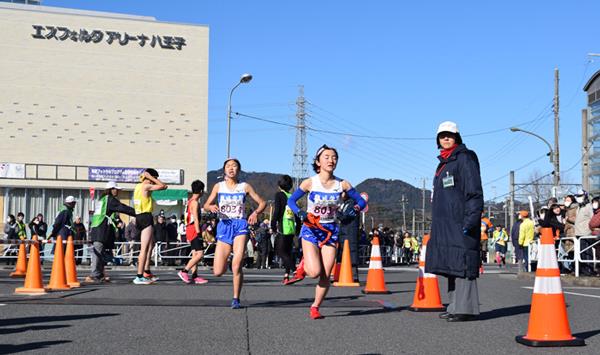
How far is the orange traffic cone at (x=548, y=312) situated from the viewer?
7020 mm

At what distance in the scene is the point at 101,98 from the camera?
5497 centimetres

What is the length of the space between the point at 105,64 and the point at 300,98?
25255 millimetres

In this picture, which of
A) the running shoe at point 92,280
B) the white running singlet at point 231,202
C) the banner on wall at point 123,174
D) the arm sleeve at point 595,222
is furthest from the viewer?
the banner on wall at point 123,174

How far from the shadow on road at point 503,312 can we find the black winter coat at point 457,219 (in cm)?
90

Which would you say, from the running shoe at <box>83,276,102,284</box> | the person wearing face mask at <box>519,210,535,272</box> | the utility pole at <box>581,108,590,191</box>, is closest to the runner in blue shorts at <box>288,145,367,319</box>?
the running shoe at <box>83,276,102,284</box>

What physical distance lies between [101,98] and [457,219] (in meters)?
48.6

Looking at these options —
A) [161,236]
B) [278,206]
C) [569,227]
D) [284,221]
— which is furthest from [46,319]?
[161,236]

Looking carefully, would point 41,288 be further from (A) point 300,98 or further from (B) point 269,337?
(A) point 300,98

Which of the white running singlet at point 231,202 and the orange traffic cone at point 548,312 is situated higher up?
the white running singlet at point 231,202

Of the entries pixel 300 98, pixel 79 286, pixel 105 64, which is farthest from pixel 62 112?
pixel 79 286

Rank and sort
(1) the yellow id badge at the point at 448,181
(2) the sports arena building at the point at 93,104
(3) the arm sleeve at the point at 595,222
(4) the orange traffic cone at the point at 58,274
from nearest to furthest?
(1) the yellow id badge at the point at 448,181, (4) the orange traffic cone at the point at 58,274, (3) the arm sleeve at the point at 595,222, (2) the sports arena building at the point at 93,104

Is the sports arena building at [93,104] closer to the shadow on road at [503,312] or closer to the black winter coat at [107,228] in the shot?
the black winter coat at [107,228]

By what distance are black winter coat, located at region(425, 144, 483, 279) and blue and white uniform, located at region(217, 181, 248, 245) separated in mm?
2593

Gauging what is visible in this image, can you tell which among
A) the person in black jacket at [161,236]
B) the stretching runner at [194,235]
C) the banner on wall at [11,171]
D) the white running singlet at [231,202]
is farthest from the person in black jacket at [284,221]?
the banner on wall at [11,171]
